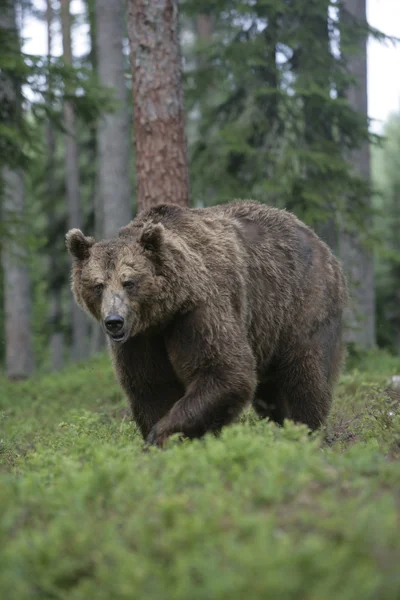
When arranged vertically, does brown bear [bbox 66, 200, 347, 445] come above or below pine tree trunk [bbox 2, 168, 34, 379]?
above

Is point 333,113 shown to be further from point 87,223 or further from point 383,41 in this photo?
point 87,223

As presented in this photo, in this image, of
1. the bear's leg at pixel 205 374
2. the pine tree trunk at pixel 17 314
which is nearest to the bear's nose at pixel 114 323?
the bear's leg at pixel 205 374

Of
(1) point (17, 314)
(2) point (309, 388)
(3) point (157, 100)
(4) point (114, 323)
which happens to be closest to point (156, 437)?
(4) point (114, 323)

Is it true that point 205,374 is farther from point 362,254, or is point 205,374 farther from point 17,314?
point 17,314

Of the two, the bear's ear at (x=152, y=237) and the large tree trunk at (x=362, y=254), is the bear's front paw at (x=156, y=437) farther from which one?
the large tree trunk at (x=362, y=254)

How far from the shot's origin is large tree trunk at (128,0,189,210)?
8875 mm

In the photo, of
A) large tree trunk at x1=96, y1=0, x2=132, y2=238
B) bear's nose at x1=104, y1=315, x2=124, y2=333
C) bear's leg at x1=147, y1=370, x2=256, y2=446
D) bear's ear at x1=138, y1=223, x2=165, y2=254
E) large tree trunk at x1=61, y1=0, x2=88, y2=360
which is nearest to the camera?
bear's nose at x1=104, y1=315, x2=124, y2=333

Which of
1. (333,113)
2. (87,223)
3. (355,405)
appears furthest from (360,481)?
(87,223)

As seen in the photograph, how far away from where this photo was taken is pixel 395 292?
28875 millimetres

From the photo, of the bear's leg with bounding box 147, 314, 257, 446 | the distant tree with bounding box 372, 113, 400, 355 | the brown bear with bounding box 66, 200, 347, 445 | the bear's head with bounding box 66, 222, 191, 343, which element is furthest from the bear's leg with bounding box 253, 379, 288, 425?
the distant tree with bounding box 372, 113, 400, 355

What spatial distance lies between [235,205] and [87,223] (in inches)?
641

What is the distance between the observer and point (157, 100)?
8.95 meters

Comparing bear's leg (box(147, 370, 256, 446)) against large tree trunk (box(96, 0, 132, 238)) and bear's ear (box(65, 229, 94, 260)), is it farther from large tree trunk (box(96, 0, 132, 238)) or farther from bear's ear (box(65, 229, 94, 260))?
large tree trunk (box(96, 0, 132, 238))

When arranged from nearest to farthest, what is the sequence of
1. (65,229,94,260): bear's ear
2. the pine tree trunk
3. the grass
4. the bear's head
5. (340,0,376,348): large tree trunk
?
the grass → the bear's head → (65,229,94,260): bear's ear → (340,0,376,348): large tree trunk → the pine tree trunk
